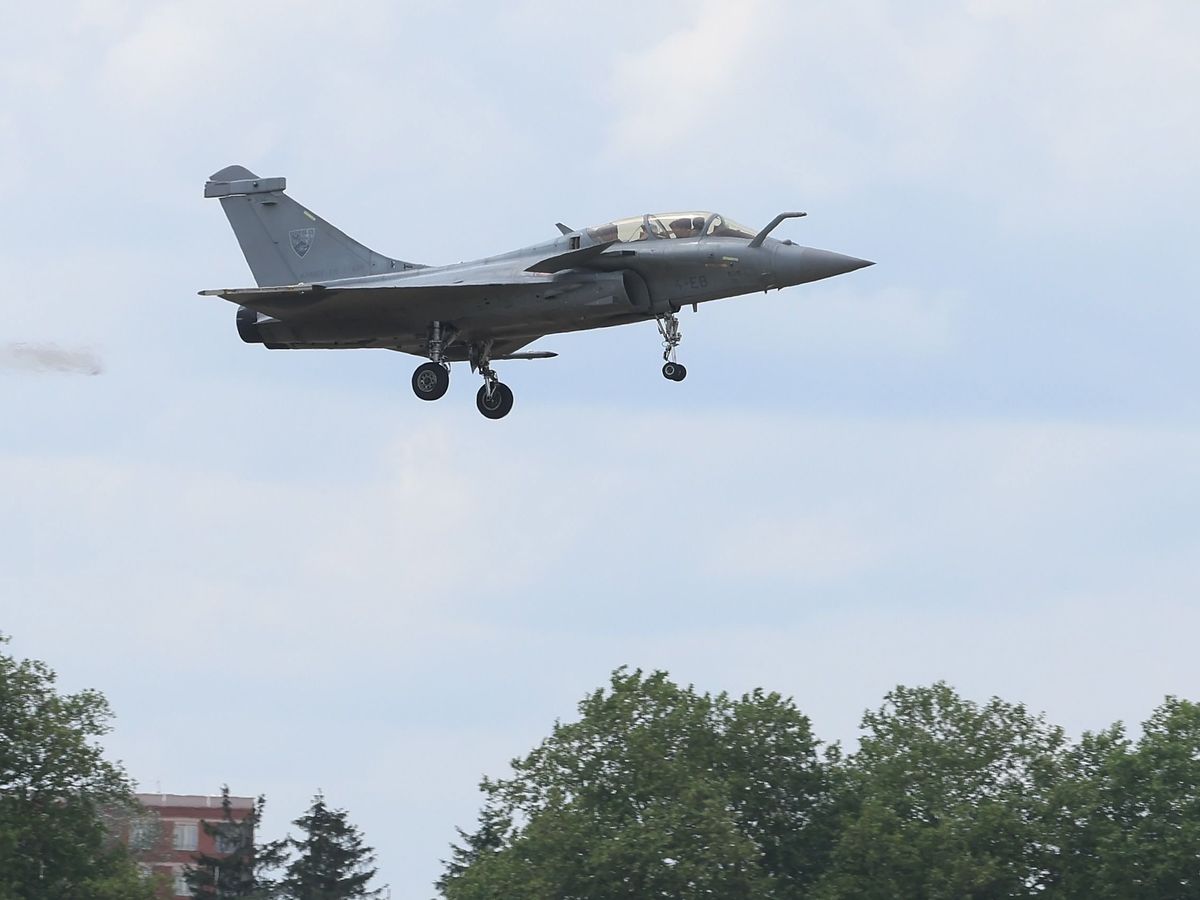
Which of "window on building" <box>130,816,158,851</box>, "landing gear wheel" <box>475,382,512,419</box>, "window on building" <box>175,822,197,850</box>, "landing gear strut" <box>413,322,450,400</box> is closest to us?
"landing gear strut" <box>413,322,450,400</box>

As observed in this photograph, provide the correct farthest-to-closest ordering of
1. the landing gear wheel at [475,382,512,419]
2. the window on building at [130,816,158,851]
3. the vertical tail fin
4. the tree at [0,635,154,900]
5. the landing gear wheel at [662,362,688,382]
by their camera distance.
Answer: the window on building at [130,816,158,851]
the tree at [0,635,154,900]
the vertical tail fin
the landing gear wheel at [475,382,512,419]
the landing gear wheel at [662,362,688,382]

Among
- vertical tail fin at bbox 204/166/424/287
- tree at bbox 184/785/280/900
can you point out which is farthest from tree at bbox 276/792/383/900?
vertical tail fin at bbox 204/166/424/287

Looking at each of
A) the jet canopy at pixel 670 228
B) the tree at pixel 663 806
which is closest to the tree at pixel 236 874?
the tree at pixel 663 806

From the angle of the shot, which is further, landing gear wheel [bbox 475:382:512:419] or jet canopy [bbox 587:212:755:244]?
landing gear wheel [bbox 475:382:512:419]

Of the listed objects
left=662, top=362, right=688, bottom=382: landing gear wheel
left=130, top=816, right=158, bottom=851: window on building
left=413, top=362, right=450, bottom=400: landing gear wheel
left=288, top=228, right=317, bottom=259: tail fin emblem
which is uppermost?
left=130, top=816, right=158, bottom=851: window on building

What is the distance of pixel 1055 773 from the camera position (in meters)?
68.8

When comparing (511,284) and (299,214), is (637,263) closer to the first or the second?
(511,284)

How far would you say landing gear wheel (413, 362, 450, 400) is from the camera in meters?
43.9

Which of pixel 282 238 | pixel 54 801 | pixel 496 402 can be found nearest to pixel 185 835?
pixel 54 801

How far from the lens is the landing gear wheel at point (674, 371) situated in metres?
40.1

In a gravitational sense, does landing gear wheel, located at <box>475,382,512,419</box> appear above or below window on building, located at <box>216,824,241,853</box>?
below

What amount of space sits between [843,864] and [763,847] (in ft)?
12.7

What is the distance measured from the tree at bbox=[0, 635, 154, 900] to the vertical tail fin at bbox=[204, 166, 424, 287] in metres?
22.2

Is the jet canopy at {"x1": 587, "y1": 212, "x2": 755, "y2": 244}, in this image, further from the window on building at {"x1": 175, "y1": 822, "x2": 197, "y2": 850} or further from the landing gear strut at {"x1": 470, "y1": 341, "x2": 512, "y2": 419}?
the window on building at {"x1": 175, "y1": 822, "x2": 197, "y2": 850}
